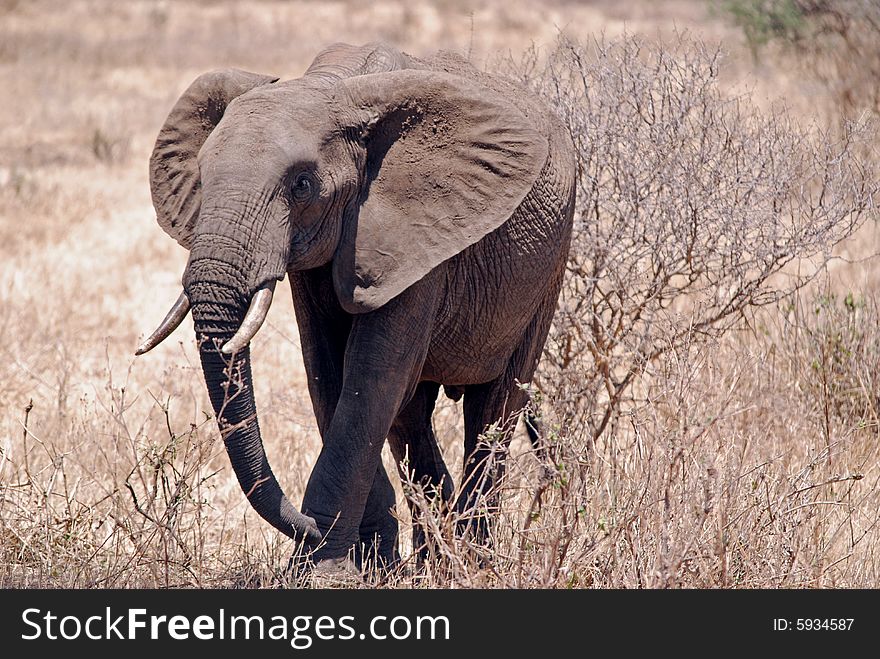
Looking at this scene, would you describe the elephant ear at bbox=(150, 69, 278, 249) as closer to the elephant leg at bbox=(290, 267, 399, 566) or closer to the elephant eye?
the elephant leg at bbox=(290, 267, 399, 566)

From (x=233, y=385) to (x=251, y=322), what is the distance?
0.41 metres

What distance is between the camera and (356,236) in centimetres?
421

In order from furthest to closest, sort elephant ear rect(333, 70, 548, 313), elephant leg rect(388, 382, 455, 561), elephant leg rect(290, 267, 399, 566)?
1. elephant leg rect(388, 382, 455, 561)
2. elephant leg rect(290, 267, 399, 566)
3. elephant ear rect(333, 70, 548, 313)

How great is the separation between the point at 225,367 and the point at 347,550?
0.91 metres

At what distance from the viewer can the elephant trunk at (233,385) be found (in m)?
3.74

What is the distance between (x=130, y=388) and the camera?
303 inches

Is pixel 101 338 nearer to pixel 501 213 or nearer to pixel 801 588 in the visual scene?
pixel 501 213

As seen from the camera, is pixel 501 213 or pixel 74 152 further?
pixel 74 152

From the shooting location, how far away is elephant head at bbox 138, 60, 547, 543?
379cm

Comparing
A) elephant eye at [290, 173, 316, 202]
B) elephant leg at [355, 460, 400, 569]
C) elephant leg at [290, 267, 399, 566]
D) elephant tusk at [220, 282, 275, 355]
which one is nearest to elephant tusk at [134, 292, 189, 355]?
elephant tusk at [220, 282, 275, 355]

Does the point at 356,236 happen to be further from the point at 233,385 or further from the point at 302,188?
the point at 233,385

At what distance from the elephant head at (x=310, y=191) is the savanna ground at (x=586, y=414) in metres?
0.23

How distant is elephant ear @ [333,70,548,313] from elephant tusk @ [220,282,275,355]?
1.50 feet
